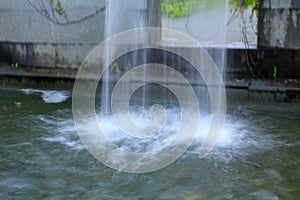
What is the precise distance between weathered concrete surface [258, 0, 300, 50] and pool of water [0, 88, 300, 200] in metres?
1.15

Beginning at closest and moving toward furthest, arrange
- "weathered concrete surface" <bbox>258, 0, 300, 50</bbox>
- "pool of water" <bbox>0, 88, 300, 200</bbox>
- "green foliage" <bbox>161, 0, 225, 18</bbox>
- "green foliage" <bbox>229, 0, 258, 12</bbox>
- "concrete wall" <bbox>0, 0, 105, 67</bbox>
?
"pool of water" <bbox>0, 88, 300, 200</bbox> < "weathered concrete surface" <bbox>258, 0, 300, 50</bbox> < "green foliage" <bbox>229, 0, 258, 12</bbox> < "concrete wall" <bbox>0, 0, 105, 67</bbox> < "green foliage" <bbox>161, 0, 225, 18</bbox>

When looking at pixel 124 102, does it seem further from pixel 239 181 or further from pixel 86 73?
pixel 239 181

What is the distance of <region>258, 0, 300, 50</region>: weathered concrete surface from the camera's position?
5.40 metres

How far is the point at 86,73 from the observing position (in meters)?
6.07

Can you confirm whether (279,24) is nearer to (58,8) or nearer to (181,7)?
(181,7)

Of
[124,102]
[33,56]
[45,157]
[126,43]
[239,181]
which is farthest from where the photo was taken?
[33,56]

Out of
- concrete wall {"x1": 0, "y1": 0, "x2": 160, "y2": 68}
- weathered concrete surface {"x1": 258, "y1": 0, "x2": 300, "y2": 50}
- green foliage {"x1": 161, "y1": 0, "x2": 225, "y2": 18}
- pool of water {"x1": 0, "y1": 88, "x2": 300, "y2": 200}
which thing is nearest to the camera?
pool of water {"x1": 0, "y1": 88, "x2": 300, "y2": 200}

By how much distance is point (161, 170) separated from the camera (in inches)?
135

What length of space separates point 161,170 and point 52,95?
8.81 ft

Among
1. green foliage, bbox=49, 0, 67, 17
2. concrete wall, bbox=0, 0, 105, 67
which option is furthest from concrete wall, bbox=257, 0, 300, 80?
green foliage, bbox=49, 0, 67, 17

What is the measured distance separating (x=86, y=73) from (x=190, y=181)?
3246mm

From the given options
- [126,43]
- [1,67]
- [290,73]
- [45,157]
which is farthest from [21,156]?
[290,73]

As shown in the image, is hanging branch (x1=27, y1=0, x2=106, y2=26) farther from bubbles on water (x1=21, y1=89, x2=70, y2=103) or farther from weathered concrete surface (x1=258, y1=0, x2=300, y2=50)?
weathered concrete surface (x1=258, y1=0, x2=300, y2=50)

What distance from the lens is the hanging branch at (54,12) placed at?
616 centimetres
